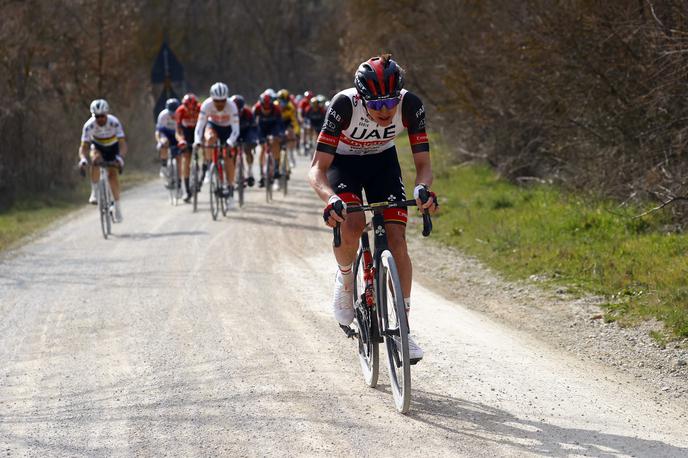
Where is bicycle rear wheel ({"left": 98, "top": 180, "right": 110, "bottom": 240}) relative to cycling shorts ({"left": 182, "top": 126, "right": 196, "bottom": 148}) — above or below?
below

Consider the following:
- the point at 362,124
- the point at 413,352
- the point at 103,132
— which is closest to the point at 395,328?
the point at 413,352

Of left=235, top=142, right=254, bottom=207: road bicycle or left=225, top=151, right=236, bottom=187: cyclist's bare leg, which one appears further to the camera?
left=235, top=142, right=254, bottom=207: road bicycle

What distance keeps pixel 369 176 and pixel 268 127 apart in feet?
44.1

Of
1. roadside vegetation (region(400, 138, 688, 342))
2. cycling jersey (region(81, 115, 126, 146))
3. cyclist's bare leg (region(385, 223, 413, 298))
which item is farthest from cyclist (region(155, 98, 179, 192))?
cyclist's bare leg (region(385, 223, 413, 298))

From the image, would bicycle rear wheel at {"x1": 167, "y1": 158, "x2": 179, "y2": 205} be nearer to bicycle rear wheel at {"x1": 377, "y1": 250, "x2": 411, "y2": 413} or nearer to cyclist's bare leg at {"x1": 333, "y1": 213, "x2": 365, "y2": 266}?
cyclist's bare leg at {"x1": 333, "y1": 213, "x2": 365, "y2": 266}

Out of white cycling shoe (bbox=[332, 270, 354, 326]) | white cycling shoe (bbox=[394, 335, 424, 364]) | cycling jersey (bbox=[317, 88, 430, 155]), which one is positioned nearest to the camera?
white cycling shoe (bbox=[394, 335, 424, 364])

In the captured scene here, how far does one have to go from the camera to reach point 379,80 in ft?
19.4

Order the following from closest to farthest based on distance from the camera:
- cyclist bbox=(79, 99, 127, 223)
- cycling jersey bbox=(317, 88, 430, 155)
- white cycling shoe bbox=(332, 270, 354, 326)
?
cycling jersey bbox=(317, 88, 430, 155) → white cycling shoe bbox=(332, 270, 354, 326) → cyclist bbox=(79, 99, 127, 223)

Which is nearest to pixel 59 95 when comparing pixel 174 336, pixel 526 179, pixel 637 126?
pixel 526 179

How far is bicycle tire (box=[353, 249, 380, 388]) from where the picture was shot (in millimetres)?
6325

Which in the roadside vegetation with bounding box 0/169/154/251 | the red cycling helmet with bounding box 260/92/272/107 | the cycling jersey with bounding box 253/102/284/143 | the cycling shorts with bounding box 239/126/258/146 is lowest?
the roadside vegetation with bounding box 0/169/154/251

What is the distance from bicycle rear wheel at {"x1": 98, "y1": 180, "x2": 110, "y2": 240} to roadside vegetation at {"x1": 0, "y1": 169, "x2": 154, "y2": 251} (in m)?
1.17

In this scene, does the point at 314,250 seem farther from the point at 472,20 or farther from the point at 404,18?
the point at 404,18

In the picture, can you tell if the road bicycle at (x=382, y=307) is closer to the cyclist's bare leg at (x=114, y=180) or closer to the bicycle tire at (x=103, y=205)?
the bicycle tire at (x=103, y=205)
